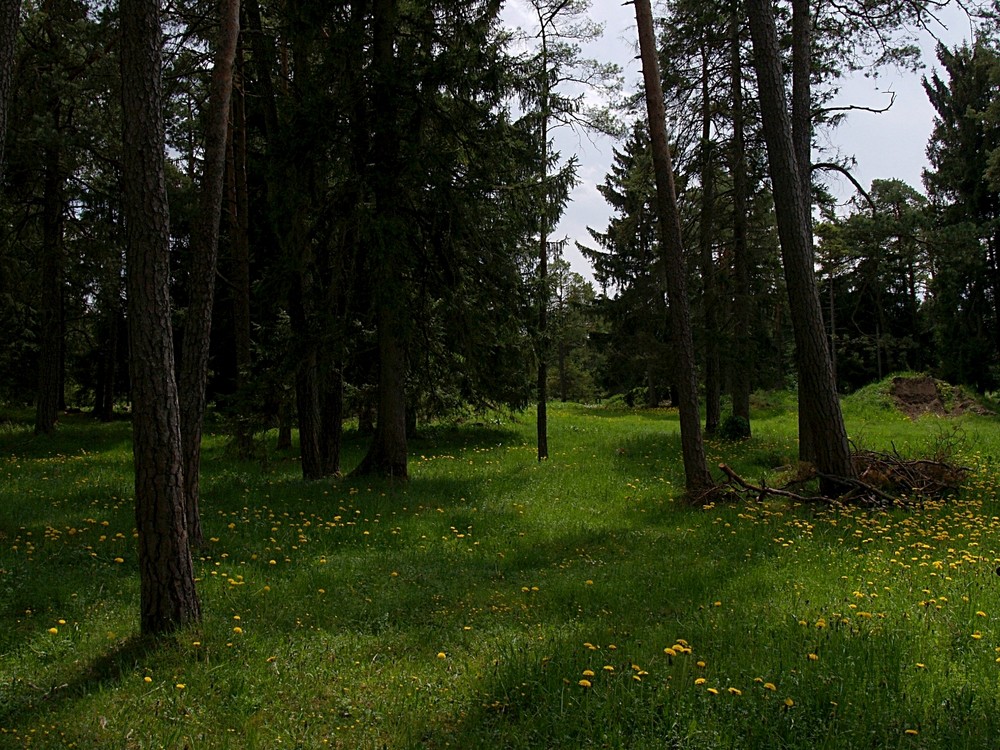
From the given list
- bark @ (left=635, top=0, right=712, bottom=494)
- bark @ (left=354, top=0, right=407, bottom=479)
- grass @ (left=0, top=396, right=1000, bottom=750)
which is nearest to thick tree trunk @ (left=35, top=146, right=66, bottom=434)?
grass @ (left=0, top=396, right=1000, bottom=750)

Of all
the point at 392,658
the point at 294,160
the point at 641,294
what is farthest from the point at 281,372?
the point at 641,294

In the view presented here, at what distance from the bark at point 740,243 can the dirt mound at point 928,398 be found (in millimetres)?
9344

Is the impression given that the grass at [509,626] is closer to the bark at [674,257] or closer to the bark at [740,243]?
the bark at [674,257]

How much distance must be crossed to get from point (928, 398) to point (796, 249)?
1824 cm

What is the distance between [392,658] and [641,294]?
17.9 metres

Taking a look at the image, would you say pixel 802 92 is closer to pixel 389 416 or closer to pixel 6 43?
pixel 389 416

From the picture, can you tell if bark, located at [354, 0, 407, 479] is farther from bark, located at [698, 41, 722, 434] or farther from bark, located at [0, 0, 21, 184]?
bark, located at [698, 41, 722, 434]

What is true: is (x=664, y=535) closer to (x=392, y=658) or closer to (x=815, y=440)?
(x=815, y=440)

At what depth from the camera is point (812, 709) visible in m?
3.74

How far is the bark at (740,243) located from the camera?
53.5 feet

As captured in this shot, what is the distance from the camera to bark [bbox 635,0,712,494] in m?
10.4

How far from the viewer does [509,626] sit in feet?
17.6

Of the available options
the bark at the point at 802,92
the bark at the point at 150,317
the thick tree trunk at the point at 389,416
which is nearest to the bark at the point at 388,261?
the thick tree trunk at the point at 389,416

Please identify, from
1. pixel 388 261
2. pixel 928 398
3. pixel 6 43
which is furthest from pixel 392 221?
pixel 928 398
